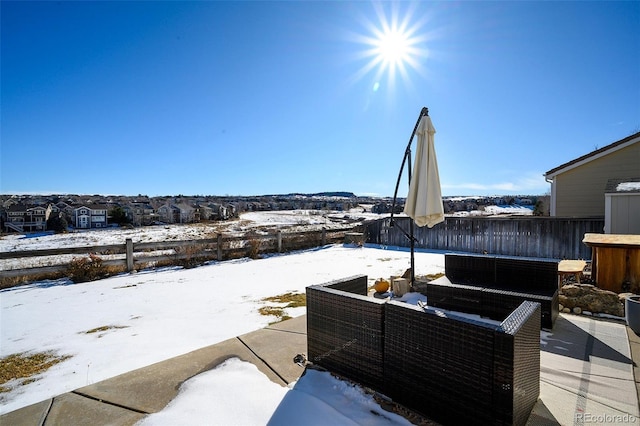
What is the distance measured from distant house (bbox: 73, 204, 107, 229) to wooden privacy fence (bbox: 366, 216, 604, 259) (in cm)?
3742

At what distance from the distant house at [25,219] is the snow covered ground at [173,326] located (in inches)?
1272

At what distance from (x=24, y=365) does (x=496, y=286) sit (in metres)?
5.70

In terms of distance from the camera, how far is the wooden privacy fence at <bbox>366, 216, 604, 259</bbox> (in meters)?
8.38

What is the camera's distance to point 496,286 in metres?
4.12

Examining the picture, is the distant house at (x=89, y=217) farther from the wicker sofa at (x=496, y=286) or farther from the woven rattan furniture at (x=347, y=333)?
the wicker sofa at (x=496, y=286)

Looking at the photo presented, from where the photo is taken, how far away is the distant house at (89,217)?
33.5 m

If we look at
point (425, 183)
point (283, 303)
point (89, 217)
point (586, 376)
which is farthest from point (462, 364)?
point (89, 217)

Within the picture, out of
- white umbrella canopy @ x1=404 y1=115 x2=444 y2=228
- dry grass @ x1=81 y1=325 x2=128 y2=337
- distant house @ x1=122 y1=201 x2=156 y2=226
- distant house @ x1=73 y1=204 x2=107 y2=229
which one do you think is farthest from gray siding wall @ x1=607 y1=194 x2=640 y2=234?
distant house @ x1=73 y1=204 x2=107 y2=229

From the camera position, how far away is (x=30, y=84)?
7875 mm

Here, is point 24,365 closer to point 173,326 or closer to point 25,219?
point 173,326

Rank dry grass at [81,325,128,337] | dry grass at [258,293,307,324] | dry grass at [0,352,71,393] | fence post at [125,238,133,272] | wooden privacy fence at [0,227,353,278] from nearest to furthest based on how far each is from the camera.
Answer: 1. dry grass at [0,352,71,393]
2. dry grass at [81,325,128,337]
3. dry grass at [258,293,307,324]
4. wooden privacy fence at [0,227,353,278]
5. fence post at [125,238,133,272]

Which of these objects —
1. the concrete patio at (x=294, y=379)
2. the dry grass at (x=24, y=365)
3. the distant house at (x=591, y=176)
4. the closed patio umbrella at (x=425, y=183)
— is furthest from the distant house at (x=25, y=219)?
the distant house at (x=591, y=176)

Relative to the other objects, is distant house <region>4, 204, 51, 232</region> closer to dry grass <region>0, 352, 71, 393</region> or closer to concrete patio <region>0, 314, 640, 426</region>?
dry grass <region>0, 352, 71, 393</region>

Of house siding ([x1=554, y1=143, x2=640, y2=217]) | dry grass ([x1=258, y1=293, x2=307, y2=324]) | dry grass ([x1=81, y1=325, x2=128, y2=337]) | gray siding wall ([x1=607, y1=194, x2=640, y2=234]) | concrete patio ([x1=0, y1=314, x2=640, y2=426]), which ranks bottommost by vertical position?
dry grass ([x1=81, y1=325, x2=128, y2=337])
